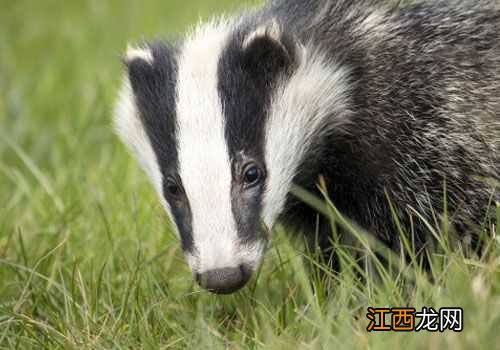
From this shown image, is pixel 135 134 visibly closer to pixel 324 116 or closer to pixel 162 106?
pixel 162 106

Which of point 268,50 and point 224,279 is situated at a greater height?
point 268,50

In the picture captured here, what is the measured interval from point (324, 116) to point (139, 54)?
886mm

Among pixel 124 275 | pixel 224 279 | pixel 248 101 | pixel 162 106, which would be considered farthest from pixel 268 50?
pixel 124 275

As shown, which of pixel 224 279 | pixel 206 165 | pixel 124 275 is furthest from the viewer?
pixel 124 275

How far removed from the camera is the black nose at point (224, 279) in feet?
11.1

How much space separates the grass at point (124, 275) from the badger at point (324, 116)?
24 centimetres

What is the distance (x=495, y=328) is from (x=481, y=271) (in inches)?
17.9

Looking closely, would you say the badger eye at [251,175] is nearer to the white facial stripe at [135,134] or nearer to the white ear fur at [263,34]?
the white facial stripe at [135,134]

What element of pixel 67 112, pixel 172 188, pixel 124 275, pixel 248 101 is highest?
pixel 248 101

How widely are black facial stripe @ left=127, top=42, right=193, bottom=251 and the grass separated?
38cm

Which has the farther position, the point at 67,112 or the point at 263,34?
the point at 67,112

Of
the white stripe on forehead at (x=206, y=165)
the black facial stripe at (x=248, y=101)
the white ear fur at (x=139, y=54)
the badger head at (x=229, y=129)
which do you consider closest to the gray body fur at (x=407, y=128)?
the badger head at (x=229, y=129)

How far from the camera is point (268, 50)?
12.3ft

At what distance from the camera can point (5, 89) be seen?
7.43 meters
